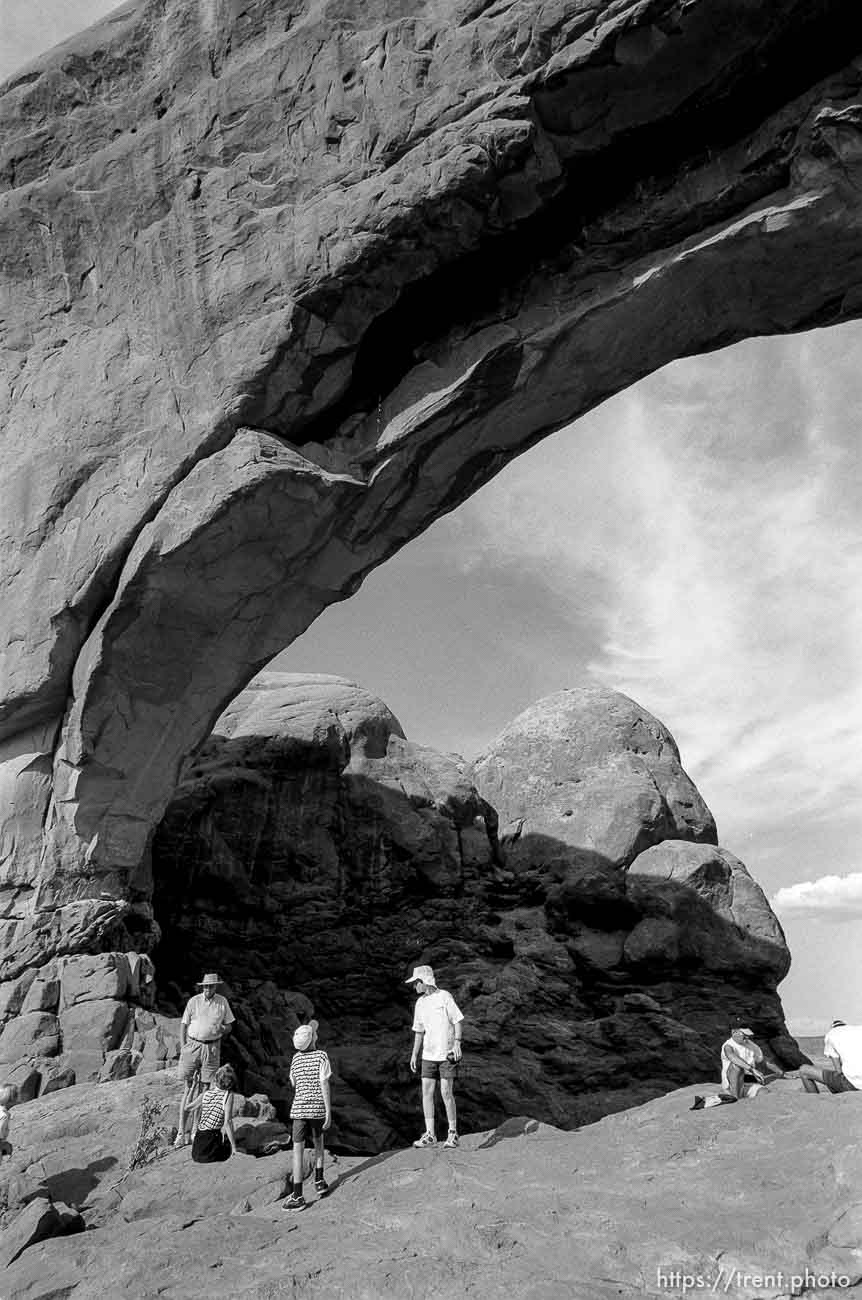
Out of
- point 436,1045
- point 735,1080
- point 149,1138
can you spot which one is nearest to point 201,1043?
point 149,1138

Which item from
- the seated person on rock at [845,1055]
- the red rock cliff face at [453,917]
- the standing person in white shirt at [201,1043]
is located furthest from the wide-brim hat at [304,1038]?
the red rock cliff face at [453,917]

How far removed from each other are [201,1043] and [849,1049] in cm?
674

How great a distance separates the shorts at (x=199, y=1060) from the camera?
11133 millimetres

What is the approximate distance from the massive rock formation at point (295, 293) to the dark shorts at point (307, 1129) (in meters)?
7.18

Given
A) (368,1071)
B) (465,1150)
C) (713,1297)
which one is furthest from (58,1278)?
(368,1071)

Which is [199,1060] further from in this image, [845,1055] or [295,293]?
[295,293]

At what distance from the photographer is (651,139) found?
46.3ft

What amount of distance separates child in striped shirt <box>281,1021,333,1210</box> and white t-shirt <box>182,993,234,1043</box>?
2.88 meters

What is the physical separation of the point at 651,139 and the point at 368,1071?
54.6 ft

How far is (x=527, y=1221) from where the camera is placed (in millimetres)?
7047

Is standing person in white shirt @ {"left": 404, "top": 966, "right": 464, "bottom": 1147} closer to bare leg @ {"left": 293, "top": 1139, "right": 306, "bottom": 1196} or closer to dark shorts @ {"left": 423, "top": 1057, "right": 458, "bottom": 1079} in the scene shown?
dark shorts @ {"left": 423, "top": 1057, "right": 458, "bottom": 1079}

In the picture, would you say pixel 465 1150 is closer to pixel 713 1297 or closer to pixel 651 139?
pixel 713 1297

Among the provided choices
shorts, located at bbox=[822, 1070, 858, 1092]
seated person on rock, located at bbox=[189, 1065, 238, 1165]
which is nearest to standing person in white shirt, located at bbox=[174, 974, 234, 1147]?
seated person on rock, located at bbox=[189, 1065, 238, 1165]

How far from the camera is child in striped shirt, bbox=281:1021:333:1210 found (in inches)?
335
